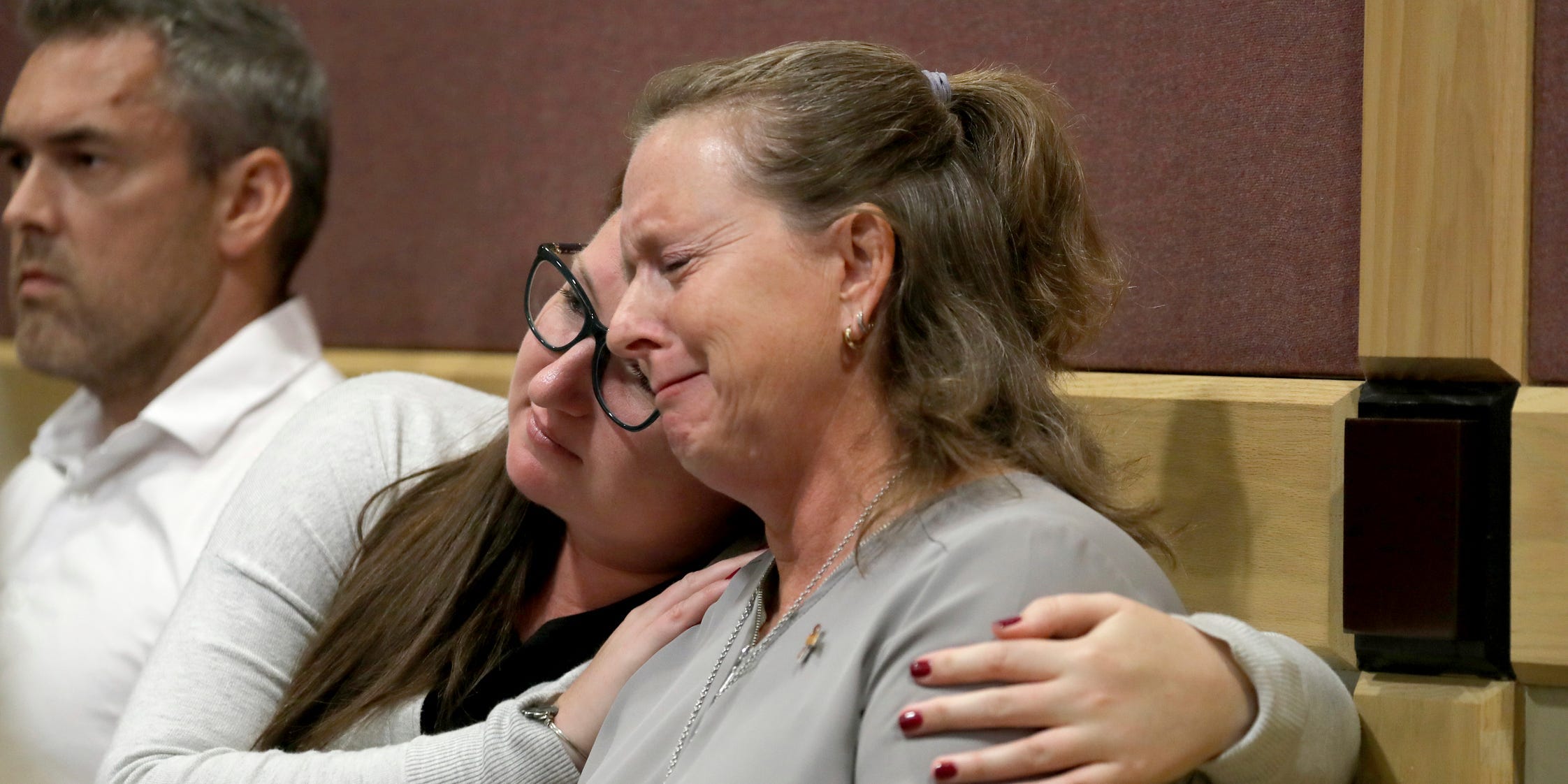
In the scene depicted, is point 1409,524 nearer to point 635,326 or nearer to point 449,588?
point 635,326

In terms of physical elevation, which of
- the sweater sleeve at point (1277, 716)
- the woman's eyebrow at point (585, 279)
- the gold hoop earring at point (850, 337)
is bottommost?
the sweater sleeve at point (1277, 716)

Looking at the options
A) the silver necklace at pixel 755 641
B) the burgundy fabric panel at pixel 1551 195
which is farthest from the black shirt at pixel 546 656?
the burgundy fabric panel at pixel 1551 195

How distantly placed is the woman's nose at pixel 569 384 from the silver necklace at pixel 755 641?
0.94 feet

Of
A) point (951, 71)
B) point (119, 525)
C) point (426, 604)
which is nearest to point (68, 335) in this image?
point (119, 525)

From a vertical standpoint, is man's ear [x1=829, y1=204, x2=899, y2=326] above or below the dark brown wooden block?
above

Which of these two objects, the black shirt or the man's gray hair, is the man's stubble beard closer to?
the man's gray hair

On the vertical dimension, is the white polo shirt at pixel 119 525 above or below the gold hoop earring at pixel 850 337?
below

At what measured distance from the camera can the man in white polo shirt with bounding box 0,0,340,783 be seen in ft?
6.17

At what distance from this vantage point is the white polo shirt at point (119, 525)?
5.70 ft

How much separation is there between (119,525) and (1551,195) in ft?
5.53

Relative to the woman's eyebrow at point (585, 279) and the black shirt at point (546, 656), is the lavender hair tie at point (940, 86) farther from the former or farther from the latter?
the black shirt at point (546, 656)

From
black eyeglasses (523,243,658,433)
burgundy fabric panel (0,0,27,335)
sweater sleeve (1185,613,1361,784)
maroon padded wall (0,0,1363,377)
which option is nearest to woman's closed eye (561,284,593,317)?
black eyeglasses (523,243,658,433)

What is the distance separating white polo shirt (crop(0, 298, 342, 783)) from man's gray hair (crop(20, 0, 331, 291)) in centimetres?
20

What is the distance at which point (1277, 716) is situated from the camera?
94 centimetres
